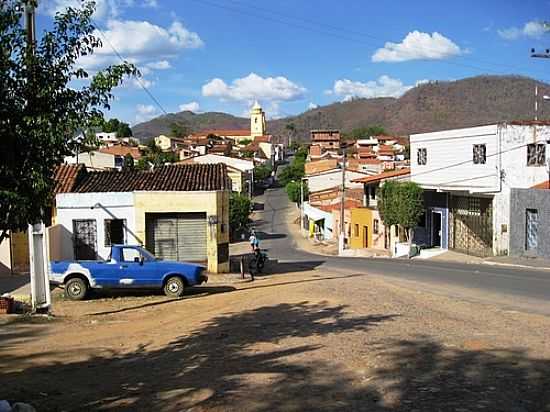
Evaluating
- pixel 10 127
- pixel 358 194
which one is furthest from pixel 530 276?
pixel 358 194

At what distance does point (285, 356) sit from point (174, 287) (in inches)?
392

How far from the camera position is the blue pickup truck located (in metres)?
19.2

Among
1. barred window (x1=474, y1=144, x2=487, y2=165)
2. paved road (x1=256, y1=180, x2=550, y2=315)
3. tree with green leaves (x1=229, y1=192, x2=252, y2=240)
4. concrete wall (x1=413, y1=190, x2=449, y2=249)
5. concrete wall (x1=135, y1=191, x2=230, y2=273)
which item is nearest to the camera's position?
paved road (x1=256, y1=180, x2=550, y2=315)

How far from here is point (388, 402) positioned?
711 centimetres

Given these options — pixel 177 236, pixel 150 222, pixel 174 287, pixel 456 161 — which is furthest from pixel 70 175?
pixel 456 161

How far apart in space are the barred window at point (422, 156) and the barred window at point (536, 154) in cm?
920

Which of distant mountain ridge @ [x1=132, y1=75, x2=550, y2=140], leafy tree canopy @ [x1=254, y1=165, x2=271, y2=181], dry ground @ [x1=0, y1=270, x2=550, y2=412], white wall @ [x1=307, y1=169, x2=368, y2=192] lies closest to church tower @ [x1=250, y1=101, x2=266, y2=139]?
distant mountain ridge @ [x1=132, y1=75, x2=550, y2=140]

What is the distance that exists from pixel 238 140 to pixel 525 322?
17356cm

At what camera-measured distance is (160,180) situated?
26.1 meters

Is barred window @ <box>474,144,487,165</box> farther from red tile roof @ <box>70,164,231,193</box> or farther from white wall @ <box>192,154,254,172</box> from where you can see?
white wall @ <box>192,154,254,172</box>

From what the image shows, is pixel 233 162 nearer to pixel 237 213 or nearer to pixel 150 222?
pixel 237 213

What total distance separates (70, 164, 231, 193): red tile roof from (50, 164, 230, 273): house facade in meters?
0.09

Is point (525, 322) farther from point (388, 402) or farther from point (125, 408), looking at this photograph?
point (125, 408)

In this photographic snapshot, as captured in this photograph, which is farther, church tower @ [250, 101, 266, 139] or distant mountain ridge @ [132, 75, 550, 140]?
→ church tower @ [250, 101, 266, 139]
